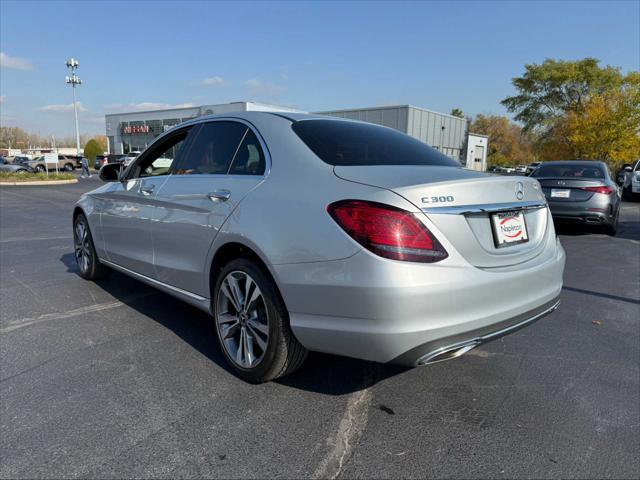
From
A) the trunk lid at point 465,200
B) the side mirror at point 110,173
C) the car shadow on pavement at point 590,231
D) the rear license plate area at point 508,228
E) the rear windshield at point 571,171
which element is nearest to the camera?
the trunk lid at point 465,200

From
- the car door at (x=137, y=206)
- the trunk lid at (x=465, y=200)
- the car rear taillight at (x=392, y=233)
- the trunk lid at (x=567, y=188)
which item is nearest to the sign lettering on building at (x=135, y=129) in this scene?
the trunk lid at (x=567, y=188)

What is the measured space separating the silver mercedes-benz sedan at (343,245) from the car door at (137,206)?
8.5 inches

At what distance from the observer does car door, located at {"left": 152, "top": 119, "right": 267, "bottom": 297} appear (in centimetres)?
284

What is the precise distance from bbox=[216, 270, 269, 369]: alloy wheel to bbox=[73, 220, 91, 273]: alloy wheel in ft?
8.81

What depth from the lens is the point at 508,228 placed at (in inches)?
96.8

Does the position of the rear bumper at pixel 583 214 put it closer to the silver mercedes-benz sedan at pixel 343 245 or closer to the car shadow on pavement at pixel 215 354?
the silver mercedes-benz sedan at pixel 343 245

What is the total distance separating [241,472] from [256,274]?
986 mm

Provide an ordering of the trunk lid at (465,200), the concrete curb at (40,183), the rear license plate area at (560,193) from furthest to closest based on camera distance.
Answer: the concrete curb at (40,183) < the rear license plate area at (560,193) < the trunk lid at (465,200)

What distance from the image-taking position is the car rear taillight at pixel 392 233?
6.79ft

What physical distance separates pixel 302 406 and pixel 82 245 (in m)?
3.62

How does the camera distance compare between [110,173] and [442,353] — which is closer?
[442,353]

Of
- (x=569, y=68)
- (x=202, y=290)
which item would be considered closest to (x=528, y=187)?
(x=202, y=290)

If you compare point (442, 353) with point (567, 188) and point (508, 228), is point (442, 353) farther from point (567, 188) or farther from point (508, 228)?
point (567, 188)

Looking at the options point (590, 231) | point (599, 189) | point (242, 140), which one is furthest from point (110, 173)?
point (590, 231)
